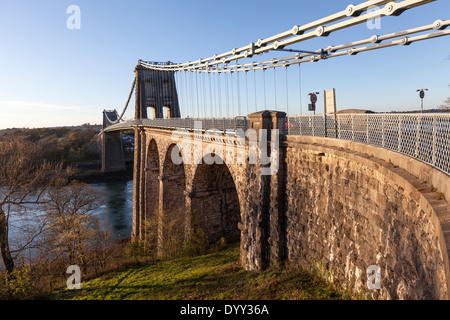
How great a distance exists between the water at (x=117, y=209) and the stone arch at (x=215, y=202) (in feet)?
26.5

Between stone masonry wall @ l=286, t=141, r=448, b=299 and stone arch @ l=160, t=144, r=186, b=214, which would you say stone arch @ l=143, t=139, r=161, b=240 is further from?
stone masonry wall @ l=286, t=141, r=448, b=299

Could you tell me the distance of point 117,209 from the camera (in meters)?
31.4

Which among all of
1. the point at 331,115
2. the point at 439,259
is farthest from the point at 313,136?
the point at 439,259

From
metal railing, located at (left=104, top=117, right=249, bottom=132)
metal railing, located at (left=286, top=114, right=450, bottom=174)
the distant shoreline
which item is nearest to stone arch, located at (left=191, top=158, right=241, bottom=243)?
metal railing, located at (left=104, top=117, right=249, bottom=132)

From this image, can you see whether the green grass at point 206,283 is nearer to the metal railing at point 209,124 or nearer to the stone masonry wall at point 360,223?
the stone masonry wall at point 360,223

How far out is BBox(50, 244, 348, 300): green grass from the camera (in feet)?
24.0

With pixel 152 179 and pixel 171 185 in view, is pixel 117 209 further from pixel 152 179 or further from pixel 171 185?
pixel 171 185

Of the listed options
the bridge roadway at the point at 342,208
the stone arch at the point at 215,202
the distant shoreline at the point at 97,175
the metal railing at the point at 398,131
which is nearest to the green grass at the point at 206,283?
the bridge roadway at the point at 342,208

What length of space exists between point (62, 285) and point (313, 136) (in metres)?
13.1

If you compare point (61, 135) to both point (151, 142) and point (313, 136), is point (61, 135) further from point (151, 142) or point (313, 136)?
point (313, 136)

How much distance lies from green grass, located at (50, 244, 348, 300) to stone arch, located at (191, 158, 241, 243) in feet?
5.63

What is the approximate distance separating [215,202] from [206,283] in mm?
7027

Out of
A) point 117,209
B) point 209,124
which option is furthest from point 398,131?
point 117,209

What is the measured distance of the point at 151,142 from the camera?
24.3 metres
